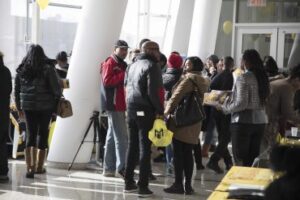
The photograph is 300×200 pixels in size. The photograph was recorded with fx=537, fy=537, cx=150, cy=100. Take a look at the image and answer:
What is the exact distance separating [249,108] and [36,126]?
2507 millimetres

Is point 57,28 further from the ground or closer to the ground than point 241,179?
further from the ground

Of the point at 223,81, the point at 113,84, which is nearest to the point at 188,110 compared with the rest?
the point at 113,84

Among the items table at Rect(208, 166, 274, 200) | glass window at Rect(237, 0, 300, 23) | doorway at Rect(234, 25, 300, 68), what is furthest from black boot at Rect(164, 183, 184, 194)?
glass window at Rect(237, 0, 300, 23)

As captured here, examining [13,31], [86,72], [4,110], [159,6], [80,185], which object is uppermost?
[159,6]

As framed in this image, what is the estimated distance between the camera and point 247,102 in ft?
17.4

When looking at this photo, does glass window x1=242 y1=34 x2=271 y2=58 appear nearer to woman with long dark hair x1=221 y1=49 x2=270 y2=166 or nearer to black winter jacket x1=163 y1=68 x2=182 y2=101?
black winter jacket x1=163 y1=68 x2=182 y2=101

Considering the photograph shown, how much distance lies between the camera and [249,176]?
125 inches

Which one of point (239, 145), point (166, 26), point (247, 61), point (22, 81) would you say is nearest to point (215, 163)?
point (239, 145)

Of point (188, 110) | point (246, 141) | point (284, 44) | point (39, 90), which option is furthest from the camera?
point (284, 44)

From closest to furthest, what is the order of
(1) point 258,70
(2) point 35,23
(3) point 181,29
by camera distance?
1. (1) point 258,70
2. (2) point 35,23
3. (3) point 181,29

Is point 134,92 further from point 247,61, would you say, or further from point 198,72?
point 247,61

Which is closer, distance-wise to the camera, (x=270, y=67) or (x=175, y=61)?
(x=270, y=67)

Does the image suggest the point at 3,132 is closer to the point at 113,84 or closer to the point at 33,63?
the point at 33,63

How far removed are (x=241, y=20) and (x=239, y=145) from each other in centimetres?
960
